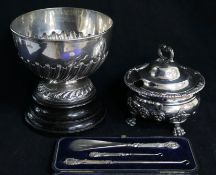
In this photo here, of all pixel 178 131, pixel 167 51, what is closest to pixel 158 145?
pixel 178 131

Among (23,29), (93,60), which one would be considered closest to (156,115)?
(93,60)

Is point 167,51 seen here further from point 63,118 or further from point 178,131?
point 63,118

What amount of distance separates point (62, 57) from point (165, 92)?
29 centimetres

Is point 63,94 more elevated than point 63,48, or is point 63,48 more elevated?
point 63,48

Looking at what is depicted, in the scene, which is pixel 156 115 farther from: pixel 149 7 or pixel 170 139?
pixel 149 7

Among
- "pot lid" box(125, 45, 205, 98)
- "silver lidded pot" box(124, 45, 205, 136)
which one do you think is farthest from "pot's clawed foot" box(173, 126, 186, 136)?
"pot lid" box(125, 45, 205, 98)

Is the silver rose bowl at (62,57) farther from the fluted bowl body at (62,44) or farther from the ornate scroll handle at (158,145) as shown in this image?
the ornate scroll handle at (158,145)

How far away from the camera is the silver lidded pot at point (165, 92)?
1.07m

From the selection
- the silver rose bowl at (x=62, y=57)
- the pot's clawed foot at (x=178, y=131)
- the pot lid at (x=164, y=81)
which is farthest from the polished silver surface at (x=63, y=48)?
the pot's clawed foot at (x=178, y=131)

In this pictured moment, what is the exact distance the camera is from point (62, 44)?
1004mm

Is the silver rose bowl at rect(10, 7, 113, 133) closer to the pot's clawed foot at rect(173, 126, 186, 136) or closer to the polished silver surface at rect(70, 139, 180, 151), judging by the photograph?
the polished silver surface at rect(70, 139, 180, 151)

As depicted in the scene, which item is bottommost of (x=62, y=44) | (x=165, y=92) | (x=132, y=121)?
(x=132, y=121)

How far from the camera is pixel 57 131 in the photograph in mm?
1132

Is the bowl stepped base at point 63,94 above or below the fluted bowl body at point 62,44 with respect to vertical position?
below
